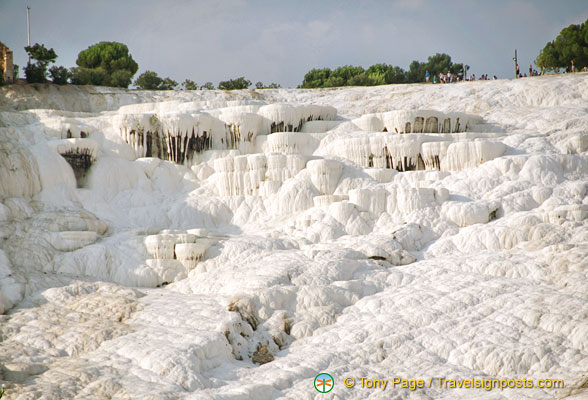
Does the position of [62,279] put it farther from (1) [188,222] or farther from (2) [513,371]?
(2) [513,371]

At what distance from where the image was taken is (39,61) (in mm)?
37062

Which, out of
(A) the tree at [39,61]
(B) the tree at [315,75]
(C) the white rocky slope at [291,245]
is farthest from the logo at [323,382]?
(B) the tree at [315,75]

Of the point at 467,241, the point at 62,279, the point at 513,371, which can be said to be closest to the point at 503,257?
the point at 467,241

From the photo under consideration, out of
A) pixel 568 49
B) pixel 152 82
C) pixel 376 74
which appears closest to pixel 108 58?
pixel 152 82

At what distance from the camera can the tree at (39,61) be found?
35.6 meters

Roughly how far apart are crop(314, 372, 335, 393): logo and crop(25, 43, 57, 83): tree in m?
27.7

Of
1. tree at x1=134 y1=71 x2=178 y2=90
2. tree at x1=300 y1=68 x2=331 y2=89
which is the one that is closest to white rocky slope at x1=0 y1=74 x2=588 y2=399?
tree at x1=134 y1=71 x2=178 y2=90

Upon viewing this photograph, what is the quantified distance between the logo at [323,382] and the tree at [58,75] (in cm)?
2784

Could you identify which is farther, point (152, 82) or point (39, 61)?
point (152, 82)

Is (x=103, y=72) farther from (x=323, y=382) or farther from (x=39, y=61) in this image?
(x=323, y=382)

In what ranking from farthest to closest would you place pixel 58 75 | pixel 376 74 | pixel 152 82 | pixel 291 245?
pixel 376 74 < pixel 152 82 < pixel 58 75 < pixel 291 245

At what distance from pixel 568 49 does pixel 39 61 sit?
117ft

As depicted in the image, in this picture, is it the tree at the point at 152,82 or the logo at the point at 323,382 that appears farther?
the tree at the point at 152,82

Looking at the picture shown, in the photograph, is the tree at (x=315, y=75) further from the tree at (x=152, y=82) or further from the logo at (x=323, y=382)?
the logo at (x=323, y=382)
